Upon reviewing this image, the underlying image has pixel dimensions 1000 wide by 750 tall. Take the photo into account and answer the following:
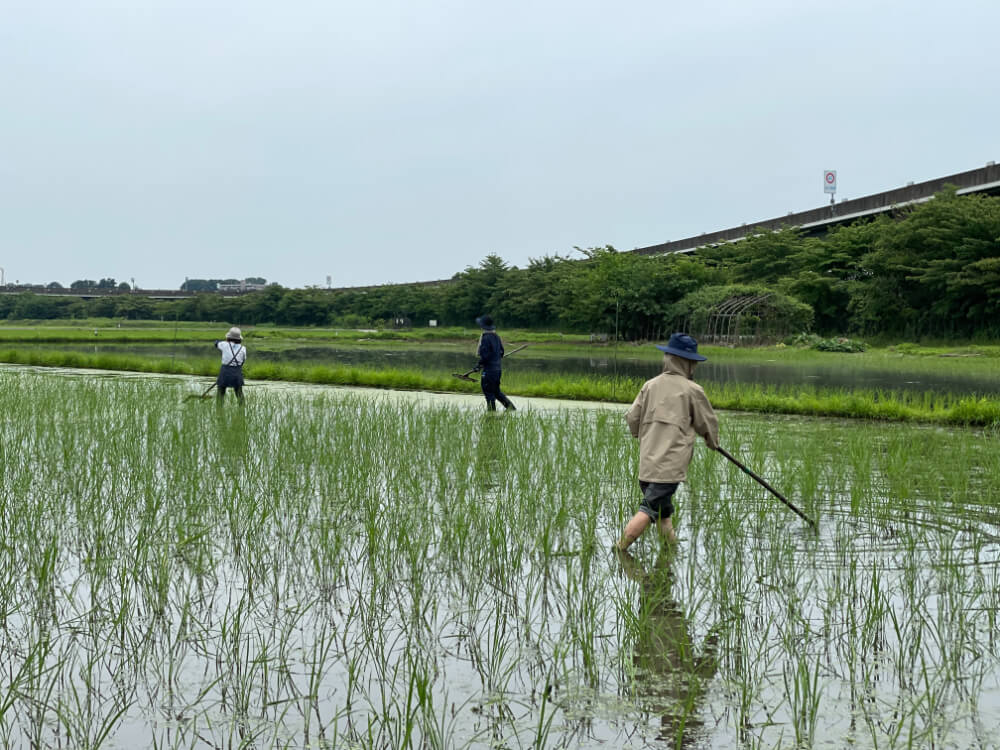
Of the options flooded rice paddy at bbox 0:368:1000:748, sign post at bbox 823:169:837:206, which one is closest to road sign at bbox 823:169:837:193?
sign post at bbox 823:169:837:206

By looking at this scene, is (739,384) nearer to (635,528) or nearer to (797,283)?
(635,528)

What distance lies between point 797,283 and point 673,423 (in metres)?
33.2

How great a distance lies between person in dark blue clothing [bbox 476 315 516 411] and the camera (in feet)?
35.5

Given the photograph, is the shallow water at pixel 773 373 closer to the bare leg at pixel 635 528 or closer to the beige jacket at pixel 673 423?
the beige jacket at pixel 673 423

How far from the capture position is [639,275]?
127 feet

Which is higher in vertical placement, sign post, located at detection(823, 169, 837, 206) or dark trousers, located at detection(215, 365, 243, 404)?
sign post, located at detection(823, 169, 837, 206)

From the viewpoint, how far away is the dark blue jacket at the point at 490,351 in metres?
10.8

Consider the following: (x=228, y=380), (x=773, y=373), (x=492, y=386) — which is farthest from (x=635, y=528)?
(x=773, y=373)

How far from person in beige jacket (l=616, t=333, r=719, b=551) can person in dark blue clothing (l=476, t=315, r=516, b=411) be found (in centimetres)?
606

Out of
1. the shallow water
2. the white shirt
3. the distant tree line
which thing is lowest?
the shallow water

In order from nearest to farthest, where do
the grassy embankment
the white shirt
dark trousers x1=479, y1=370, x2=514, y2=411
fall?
the white shirt < dark trousers x1=479, y1=370, x2=514, y2=411 < the grassy embankment

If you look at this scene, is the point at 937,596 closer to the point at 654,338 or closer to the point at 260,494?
the point at 260,494

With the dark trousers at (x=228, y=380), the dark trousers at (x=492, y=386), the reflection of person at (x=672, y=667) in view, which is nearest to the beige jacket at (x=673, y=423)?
the reflection of person at (x=672, y=667)

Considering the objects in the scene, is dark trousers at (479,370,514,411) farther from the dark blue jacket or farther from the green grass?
the green grass
